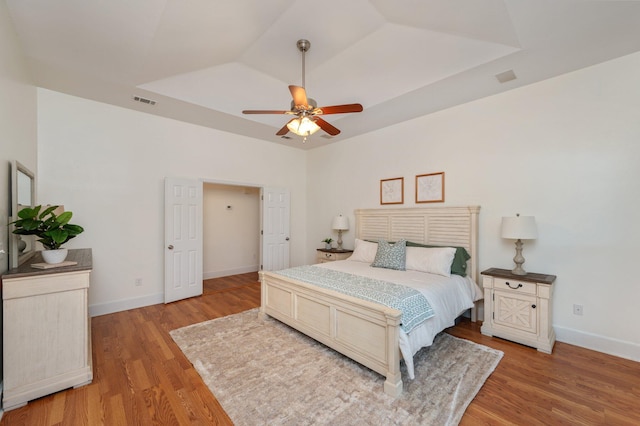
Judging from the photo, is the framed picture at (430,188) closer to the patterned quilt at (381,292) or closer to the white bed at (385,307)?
the white bed at (385,307)

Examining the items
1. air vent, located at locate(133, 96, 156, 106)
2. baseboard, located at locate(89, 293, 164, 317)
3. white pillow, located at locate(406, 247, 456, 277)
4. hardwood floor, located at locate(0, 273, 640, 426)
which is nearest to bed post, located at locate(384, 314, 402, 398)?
hardwood floor, located at locate(0, 273, 640, 426)

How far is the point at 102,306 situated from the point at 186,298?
109 centimetres

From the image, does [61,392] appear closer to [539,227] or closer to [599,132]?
[539,227]

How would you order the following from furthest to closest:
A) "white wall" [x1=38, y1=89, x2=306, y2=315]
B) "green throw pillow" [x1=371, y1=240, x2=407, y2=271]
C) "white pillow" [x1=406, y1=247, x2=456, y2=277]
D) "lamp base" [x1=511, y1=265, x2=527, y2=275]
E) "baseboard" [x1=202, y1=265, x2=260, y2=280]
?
"baseboard" [x1=202, y1=265, x2=260, y2=280]
"green throw pillow" [x1=371, y1=240, x2=407, y2=271]
"white wall" [x1=38, y1=89, x2=306, y2=315]
"white pillow" [x1=406, y1=247, x2=456, y2=277]
"lamp base" [x1=511, y1=265, x2=527, y2=275]

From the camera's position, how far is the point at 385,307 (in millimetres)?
2139

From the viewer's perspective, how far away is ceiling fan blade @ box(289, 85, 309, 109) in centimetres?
223

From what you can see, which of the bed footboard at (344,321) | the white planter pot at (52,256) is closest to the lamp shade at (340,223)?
the bed footboard at (344,321)

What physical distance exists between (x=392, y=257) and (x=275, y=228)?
284 cm

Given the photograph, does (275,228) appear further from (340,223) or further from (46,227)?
(46,227)

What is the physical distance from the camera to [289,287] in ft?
10.2

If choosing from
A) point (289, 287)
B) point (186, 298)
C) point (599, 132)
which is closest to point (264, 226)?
point (186, 298)

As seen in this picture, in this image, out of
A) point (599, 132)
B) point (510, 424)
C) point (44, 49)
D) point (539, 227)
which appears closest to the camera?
point (510, 424)

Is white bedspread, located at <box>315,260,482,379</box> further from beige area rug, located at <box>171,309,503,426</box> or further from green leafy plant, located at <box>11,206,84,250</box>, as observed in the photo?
green leafy plant, located at <box>11,206,84,250</box>

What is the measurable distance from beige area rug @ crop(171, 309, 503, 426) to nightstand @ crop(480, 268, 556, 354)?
397 millimetres
